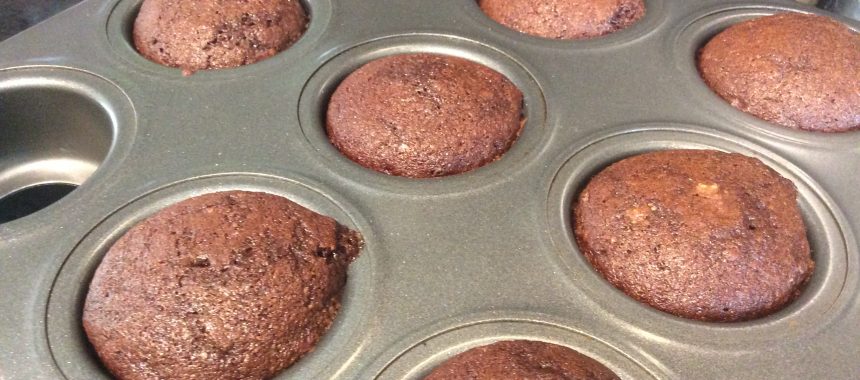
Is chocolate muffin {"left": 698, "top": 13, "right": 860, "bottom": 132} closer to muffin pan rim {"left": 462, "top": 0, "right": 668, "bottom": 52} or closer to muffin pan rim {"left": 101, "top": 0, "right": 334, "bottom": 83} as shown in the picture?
muffin pan rim {"left": 462, "top": 0, "right": 668, "bottom": 52}

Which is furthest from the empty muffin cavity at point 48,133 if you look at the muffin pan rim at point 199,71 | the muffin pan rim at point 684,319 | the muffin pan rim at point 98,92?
the muffin pan rim at point 684,319

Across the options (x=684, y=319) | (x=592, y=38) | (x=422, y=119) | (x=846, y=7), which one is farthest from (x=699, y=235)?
(x=846, y=7)

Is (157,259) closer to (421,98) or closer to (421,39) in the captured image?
(421,98)

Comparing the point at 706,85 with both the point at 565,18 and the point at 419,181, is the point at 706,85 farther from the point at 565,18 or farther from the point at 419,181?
the point at 419,181

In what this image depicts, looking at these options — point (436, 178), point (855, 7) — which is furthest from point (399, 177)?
point (855, 7)

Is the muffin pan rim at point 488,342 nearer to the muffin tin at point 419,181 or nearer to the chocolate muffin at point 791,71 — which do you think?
the muffin tin at point 419,181

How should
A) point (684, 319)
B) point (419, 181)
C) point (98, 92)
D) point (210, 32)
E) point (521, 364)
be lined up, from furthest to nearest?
point (210, 32), point (98, 92), point (419, 181), point (684, 319), point (521, 364)
